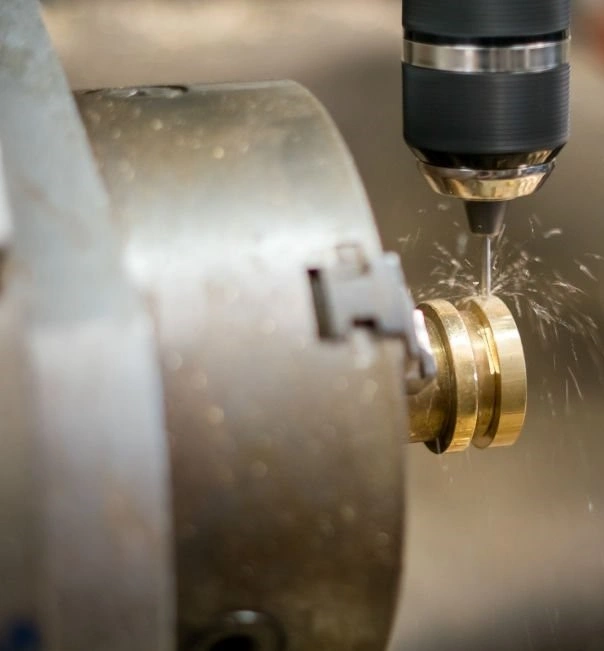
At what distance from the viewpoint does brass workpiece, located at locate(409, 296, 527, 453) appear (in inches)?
15.8

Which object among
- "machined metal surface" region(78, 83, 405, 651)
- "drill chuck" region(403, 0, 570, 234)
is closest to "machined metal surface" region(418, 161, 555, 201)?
"drill chuck" region(403, 0, 570, 234)

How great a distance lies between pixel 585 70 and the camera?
628 millimetres

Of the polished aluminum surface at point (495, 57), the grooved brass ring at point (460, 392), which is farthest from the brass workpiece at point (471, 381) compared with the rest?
the polished aluminum surface at point (495, 57)

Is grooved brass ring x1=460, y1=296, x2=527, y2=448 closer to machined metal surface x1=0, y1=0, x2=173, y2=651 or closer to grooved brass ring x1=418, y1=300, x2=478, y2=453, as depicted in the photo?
grooved brass ring x1=418, y1=300, x2=478, y2=453

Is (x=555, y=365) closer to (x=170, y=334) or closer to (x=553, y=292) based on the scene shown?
(x=553, y=292)

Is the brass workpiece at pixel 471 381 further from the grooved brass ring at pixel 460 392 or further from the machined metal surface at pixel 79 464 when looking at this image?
the machined metal surface at pixel 79 464

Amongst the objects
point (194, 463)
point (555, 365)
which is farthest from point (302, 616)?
point (555, 365)

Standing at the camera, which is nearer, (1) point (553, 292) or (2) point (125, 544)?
(2) point (125, 544)

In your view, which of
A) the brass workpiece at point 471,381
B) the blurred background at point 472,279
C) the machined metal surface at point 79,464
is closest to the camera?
the machined metal surface at point 79,464

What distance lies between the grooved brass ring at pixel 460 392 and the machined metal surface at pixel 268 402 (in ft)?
0.35

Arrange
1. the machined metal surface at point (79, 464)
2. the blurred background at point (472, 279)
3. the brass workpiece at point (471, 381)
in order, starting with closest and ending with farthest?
the machined metal surface at point (79, 464) → the brass workpiece at point (471, 381) → the blurred background at point (472, 279)

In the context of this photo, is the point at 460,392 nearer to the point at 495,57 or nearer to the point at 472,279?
the point at 495,57

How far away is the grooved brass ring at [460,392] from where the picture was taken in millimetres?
402

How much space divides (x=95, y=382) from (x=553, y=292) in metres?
0.48
